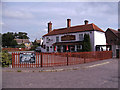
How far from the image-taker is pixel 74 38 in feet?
94.2

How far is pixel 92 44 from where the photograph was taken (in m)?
25.8

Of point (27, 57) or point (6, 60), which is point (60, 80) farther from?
point (6, 60)

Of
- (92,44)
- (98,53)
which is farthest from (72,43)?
(98,53)

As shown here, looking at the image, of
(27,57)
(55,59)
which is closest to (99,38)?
(55,59)

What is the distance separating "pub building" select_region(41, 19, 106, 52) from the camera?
1018 inches

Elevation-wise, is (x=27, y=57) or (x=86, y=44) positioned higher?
(x=86, y=44)

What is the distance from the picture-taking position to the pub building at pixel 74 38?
25.9 m

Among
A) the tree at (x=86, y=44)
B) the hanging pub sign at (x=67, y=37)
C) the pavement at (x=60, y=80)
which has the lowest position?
the pavement at (x=60, y=80)

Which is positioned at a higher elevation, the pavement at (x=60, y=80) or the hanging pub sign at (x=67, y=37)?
the hanging pub sign at (x=67, y=37)

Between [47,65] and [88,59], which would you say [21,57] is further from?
[88,59]

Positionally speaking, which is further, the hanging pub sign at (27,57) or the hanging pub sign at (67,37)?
the hanging pub sign at (67,37)

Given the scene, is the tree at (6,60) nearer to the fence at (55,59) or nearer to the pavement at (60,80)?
the fence at (55,59)

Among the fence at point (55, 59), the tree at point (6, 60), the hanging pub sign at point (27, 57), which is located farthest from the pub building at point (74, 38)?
the tree at point (6, 60)

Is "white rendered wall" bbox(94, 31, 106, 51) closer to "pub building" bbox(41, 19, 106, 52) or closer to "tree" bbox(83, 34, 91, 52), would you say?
"pub building" bbox(41, 19, 106, 52)
